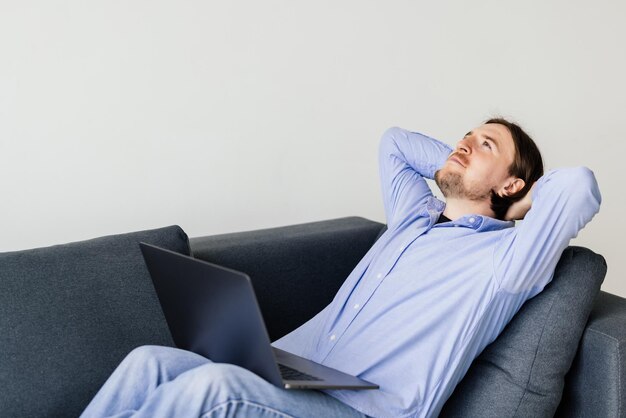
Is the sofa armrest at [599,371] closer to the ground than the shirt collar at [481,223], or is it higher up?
closer to the ground

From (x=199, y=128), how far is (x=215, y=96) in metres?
0.12

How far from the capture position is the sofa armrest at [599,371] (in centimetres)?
202

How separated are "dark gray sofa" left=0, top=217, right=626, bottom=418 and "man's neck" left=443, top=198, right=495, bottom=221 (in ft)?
0.90

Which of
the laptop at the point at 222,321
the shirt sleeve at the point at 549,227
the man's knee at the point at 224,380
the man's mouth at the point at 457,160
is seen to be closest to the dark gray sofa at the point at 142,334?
the shirt sleeve at the point at 549,227

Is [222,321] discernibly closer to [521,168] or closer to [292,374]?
[292,374]

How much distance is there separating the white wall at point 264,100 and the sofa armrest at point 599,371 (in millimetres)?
1309

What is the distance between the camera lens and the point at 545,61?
11.8 ft

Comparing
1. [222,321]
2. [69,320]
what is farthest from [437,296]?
[69,320]

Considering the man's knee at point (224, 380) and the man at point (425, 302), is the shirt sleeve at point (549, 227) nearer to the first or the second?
the man at point (425, 302)

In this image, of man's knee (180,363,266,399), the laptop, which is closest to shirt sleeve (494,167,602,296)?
the laptop

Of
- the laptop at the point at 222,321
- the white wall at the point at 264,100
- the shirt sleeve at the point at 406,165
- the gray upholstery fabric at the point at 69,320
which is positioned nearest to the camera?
the laptop at the point at 222,321

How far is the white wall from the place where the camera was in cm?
270

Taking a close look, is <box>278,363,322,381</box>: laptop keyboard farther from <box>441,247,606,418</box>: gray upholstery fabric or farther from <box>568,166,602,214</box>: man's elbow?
<box>568,166,602,214</box>: man's elbow

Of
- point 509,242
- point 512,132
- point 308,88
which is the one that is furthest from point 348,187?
point 509,242
